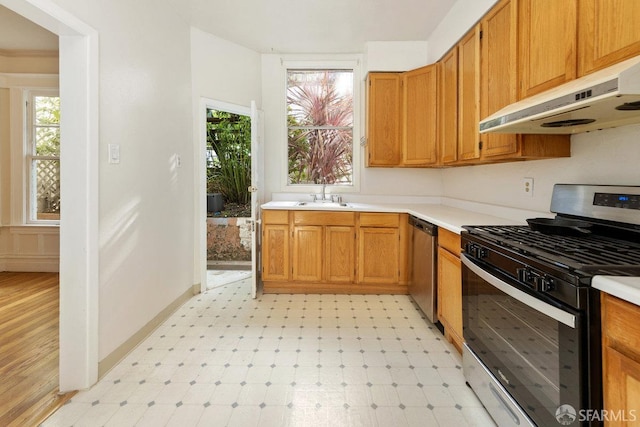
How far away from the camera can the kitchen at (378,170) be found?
1.75 m

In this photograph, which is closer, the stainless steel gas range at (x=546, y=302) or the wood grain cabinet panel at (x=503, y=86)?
the stainless steel gas range at (x=546, y=302)

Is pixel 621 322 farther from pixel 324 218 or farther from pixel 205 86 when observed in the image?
pixel 205 86

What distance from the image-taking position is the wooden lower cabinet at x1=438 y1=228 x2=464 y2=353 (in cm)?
207

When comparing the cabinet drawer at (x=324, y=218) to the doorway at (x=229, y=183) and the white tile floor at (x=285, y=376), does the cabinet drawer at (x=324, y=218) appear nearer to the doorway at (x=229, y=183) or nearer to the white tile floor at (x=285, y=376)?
the white tile floor at (x=285, y=376)

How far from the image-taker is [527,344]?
128cm

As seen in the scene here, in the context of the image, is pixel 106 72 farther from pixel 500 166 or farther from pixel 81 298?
pixel 500 166

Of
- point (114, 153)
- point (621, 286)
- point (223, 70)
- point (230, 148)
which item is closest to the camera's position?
point (621, 286)

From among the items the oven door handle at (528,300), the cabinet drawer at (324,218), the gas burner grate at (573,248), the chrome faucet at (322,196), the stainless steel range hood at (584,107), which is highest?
the stainless steel range hood at (584,107)

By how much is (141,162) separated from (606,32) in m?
2.71

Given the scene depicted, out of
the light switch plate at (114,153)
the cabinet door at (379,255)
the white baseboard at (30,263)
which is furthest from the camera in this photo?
the white baseboard at (30,263)

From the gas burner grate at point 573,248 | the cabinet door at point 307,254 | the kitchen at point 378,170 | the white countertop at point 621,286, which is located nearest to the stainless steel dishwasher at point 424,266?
the kitchen at point 378,170

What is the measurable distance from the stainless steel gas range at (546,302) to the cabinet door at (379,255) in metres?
1.43

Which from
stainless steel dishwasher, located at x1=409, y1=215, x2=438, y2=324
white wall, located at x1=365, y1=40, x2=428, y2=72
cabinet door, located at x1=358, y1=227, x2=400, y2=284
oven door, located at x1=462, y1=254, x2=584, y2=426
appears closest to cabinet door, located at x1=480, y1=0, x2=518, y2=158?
stainless steel dishwasher, located at x1=409, y1=215, x2=438, y2=324

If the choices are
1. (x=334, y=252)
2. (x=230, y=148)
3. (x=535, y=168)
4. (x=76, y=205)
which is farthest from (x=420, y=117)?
(x=76, y=205)
